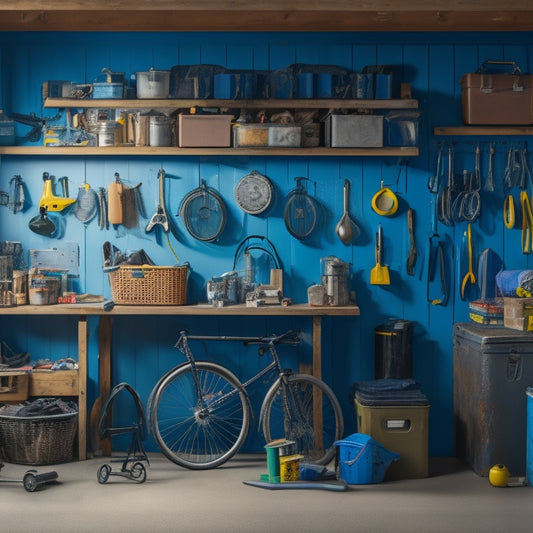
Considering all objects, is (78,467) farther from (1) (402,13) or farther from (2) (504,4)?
(2) (504,4)

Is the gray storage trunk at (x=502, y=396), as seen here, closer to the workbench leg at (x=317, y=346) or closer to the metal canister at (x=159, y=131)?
the workbench leg at (x=317, y=346)

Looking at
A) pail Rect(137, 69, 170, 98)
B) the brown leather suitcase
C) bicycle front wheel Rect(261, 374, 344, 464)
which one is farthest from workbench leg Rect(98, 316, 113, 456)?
the brown leather suitcase

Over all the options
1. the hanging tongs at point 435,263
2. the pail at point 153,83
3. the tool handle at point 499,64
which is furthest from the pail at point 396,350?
the pail at point 153,83

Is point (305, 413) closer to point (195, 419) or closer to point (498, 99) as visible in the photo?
point (195, 419)

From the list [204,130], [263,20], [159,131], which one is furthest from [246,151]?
[263,20]

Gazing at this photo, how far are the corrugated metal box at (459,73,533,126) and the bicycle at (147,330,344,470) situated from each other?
6.25 feet

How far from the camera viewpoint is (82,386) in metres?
5.42

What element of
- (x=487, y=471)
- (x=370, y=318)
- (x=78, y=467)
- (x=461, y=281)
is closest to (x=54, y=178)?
(x=78, y=467)

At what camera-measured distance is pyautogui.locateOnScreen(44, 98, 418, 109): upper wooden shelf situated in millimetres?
5469

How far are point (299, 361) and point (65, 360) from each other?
158 cm

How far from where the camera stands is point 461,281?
5.66 metres

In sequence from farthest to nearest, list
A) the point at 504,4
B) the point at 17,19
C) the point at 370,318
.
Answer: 1. the point at 370,318
2. the point at 17,19
3. the point at 504,4

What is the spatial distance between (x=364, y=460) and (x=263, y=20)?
9.21ft

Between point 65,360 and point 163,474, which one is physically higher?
point 65,360
